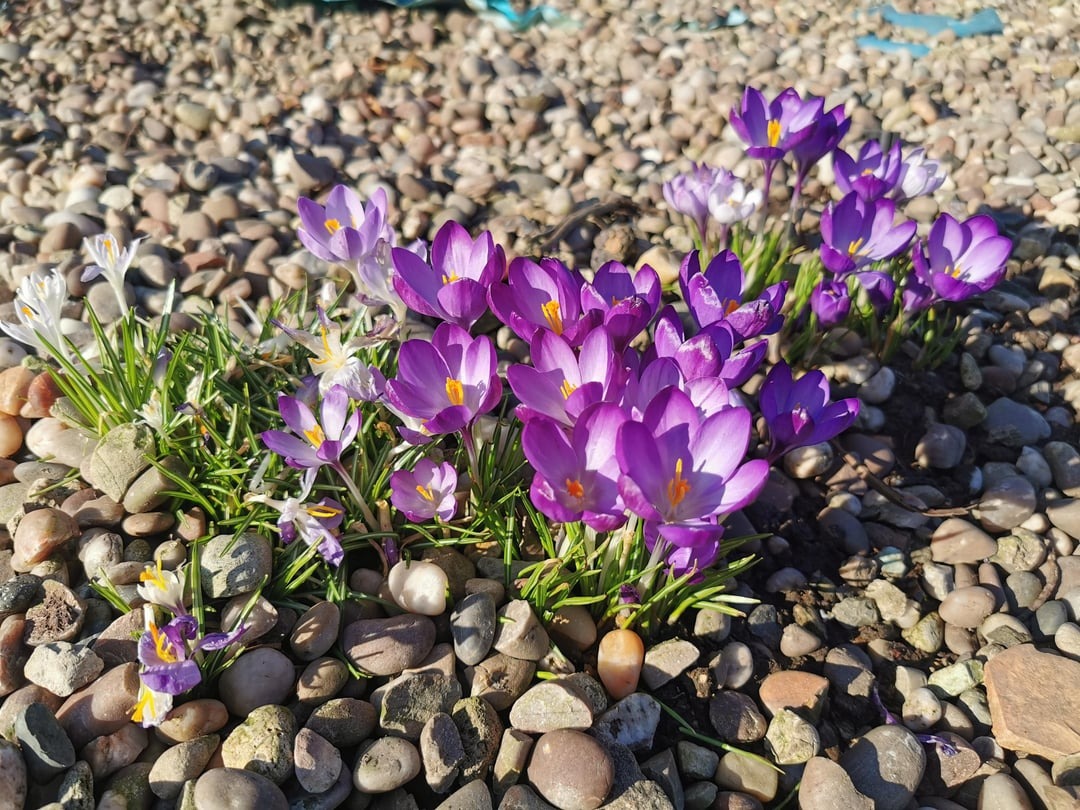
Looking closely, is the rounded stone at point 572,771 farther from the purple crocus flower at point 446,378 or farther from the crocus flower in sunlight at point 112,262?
the crocus flower in sunlight at point 112,262

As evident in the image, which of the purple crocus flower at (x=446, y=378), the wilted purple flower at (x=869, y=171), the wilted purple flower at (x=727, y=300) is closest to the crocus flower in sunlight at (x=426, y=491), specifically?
the purple crocus flower at (x=446, y=378)

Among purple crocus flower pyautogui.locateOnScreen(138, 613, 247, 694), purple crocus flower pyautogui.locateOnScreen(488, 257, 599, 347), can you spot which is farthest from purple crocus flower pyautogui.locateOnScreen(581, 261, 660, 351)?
purple crocus flower pyautogui.locateOnScreen(138, 613, 247, 694)

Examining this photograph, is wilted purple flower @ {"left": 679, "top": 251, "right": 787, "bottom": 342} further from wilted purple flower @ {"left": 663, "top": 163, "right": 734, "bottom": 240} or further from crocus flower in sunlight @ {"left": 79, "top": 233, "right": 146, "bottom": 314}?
crocus flower in sunlight @ {"left": 79, "top": 233, "right": 146, "bottom": 314}

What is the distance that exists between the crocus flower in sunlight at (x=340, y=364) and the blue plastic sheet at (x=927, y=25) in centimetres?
367

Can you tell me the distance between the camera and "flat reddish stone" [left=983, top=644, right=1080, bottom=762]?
1.59 metres

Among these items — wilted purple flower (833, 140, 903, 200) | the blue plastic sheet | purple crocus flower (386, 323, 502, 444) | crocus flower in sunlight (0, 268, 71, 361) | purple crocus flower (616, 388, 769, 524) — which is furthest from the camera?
the blue plastic sheet

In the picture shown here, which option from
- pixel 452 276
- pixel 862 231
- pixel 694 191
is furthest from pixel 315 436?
pixel 862 231

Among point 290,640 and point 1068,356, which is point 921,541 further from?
point 290,640

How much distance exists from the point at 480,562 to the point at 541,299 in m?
0.62

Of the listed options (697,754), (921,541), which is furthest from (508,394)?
(921,541)

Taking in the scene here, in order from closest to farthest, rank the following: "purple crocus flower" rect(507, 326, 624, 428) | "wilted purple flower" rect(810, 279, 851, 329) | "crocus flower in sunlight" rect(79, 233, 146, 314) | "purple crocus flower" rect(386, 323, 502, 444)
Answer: "purple crocus flower" rect(507, 326, 624, 428), "purple crocus flower" rect(386, 323, 502, 444), "crocus flower in sunlight" rect(79, 233, 146, 314), "wilted purple flower" rect(810, 279, 851, 329)

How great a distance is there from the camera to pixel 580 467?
135 centimetres

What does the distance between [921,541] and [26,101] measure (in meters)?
3.95

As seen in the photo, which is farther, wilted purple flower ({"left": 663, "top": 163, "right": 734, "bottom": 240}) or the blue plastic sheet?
the blue plastic sheet
